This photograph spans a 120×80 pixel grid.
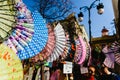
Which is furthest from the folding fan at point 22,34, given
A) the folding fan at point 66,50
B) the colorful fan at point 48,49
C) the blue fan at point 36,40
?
the folding fan at point 66,50

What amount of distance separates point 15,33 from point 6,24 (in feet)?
1.11

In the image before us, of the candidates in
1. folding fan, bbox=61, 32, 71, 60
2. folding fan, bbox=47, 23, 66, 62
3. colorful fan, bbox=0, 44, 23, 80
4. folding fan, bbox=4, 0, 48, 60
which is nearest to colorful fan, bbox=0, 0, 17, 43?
folding fan, bbox=4, 0, 48, 60

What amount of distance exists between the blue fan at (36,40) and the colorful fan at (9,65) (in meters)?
1.57

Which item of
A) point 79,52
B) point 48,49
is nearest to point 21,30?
point 48,49

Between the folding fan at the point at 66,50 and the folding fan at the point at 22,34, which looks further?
the folding fan at the point at 66,50

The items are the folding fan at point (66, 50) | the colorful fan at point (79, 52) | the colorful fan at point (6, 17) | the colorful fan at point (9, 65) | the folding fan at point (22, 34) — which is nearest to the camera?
the colorful fan at point (9, 65)

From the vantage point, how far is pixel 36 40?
16.0 ft

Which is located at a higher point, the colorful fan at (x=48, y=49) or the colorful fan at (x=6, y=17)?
the colorful fan at (x=6, y=17)

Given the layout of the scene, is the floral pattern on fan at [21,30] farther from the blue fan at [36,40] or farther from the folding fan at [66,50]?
the folding fan at [66,50]

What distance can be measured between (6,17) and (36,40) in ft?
4.18

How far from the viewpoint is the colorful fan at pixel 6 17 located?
3582 mm

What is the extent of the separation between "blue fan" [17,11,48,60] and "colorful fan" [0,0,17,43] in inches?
36.6

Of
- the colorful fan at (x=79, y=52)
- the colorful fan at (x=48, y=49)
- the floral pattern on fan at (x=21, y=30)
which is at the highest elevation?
the floral pattern on fan at (x=21, y=30)

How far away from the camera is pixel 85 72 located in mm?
7484
